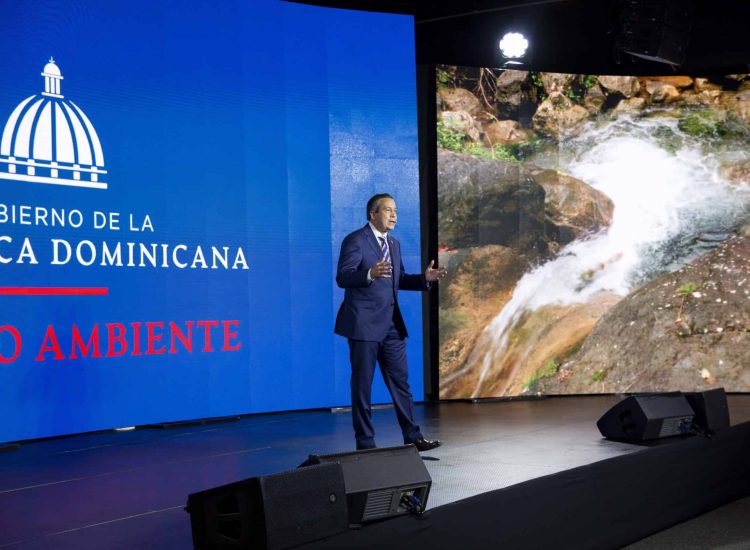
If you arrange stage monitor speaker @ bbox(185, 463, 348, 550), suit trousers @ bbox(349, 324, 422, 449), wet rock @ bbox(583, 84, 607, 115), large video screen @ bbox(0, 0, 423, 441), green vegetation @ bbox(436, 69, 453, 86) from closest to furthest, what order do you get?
stage monitor speaker @ bbox(185, 463, 348, 550) < suit trousers @ bbox(349, 324, 422, 449) < large video screen @ bbox(0, 0, 423, 441) < green vegetation @ bbox(436, 69, 453, 86) < wet rock @ bbox(583, 84, 607, 115)

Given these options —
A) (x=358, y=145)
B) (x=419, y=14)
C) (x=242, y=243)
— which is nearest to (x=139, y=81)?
(x=242, y=243)

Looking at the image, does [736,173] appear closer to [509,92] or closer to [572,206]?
[572,206]

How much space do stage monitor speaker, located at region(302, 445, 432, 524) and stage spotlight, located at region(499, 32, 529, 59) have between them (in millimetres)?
5597

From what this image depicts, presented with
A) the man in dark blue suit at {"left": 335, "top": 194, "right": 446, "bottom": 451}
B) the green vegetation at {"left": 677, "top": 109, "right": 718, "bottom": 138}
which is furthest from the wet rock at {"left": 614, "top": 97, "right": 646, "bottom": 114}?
the man in dark blue suit at {"left": 335, "top": 194, "right": 446, "bottom": 451}

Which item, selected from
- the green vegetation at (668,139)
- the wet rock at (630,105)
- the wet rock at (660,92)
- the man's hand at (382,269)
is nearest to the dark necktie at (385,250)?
the man's hand at (382,269)

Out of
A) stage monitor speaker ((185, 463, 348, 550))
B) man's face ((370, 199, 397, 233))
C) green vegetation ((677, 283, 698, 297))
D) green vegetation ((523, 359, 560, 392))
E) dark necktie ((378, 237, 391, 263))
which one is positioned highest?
man's face ((370, 199, 397, 233))

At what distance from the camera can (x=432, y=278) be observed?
4434 millimetres

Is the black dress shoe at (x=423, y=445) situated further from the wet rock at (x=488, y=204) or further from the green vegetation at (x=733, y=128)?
the green vegetation at (x=733, y=128)

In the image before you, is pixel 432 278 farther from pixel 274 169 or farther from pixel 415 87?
pixel 415 87

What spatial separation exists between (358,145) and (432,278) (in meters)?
2.89

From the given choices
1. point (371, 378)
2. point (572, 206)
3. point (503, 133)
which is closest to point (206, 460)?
point (371, 378)

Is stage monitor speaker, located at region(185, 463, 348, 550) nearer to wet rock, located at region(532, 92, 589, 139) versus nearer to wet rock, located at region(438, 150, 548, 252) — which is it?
wet rock, located at region(438, 150, 548, 252)

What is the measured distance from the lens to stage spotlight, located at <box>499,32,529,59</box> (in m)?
7.77

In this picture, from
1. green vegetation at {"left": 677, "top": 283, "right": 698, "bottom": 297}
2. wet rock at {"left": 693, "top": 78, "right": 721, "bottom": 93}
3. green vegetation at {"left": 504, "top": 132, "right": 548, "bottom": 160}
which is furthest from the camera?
wet rock at {"left": 693, "top": 78, "right": 721, "bottom": 93}
